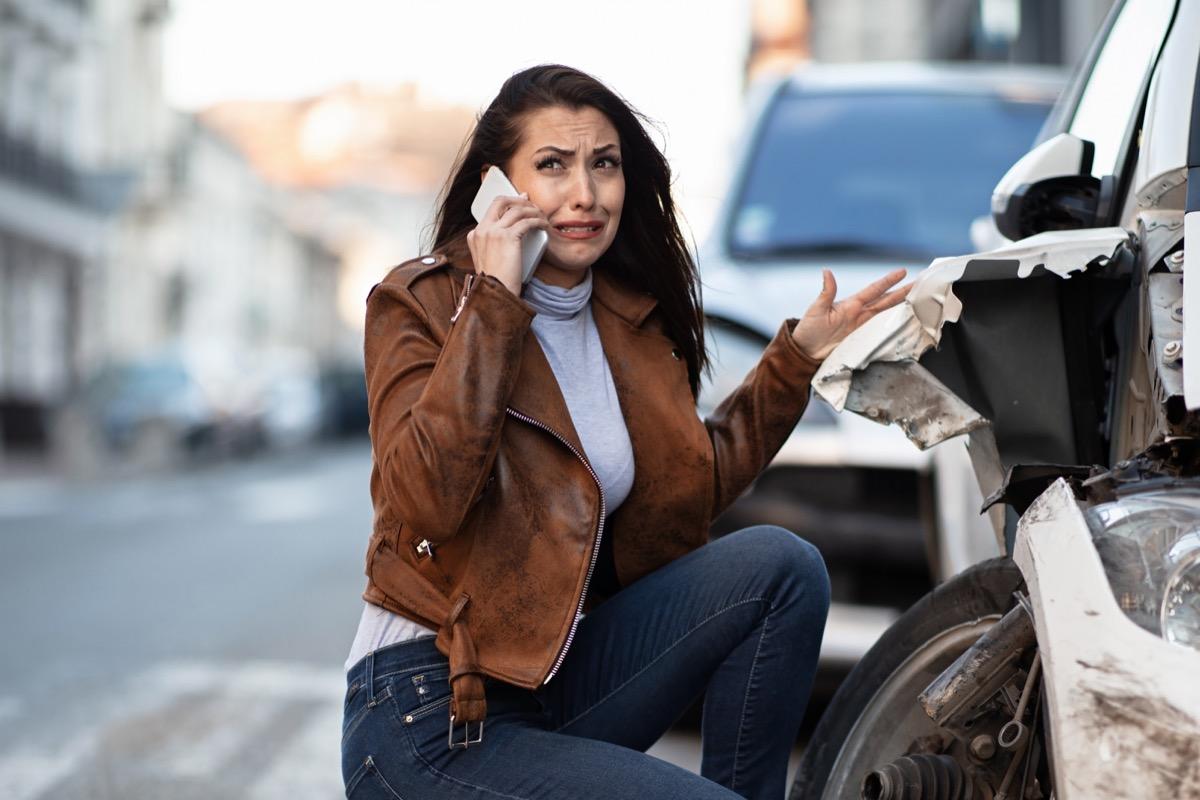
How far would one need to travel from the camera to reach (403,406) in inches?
101

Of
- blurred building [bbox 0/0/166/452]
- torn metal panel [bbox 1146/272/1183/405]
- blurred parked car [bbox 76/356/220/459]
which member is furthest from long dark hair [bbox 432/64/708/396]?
blurred building [bbox 0/0/166/452]

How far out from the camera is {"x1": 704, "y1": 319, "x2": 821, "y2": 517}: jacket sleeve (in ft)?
9.96

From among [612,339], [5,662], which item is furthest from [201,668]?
[612,339]

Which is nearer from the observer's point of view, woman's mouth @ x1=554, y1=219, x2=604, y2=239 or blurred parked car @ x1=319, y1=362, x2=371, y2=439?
woman's mouth @ x1=554, y1=219, x2=604, y2=239

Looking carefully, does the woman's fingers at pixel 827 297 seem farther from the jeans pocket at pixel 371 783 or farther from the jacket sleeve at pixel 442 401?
the jeans pocket at pixel 371 783

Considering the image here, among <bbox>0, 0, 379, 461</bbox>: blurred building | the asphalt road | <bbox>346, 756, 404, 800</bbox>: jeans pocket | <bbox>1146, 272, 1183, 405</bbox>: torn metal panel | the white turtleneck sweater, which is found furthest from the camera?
<bbox>0, 0, 379, 461</bbox>: blurred building

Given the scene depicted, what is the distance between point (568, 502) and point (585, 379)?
0.33 m

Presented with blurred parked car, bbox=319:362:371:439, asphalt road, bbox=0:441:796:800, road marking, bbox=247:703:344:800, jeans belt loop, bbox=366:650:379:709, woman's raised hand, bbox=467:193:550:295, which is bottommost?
blurred parked car, bbox=319:362:371:439

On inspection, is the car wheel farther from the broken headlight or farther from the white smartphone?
the white smartphone

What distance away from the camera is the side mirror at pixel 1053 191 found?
304 centimetres

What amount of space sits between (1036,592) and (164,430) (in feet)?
81.7

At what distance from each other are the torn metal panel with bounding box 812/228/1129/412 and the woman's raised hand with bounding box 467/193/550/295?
512 millimetres

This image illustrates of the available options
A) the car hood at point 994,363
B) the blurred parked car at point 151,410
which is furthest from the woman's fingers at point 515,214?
the blurred parked car at point 151,410

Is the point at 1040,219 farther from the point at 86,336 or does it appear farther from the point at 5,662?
the point at 86,336
